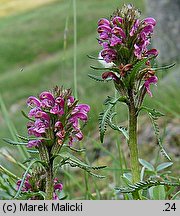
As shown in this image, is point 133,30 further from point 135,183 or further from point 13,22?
point 13,22

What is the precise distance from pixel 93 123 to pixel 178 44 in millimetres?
3324

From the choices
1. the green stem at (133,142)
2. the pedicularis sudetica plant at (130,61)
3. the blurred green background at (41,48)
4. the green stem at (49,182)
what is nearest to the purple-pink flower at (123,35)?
the pedicularis sudetica plant at (130,61)

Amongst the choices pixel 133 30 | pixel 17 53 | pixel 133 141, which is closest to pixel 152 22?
pixel 133 30

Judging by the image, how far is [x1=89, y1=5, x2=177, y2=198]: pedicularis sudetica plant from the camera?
3.56 ft

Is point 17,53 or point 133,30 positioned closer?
point 133,30

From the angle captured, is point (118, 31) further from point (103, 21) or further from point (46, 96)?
point (46, 96)

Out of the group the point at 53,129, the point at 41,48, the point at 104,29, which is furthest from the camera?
the point at 41,48

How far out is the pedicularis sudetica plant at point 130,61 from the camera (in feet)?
3.56

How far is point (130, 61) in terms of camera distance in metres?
1.10

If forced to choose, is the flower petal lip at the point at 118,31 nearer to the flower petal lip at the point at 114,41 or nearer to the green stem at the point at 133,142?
the flower petal lip at the point at 114,41
